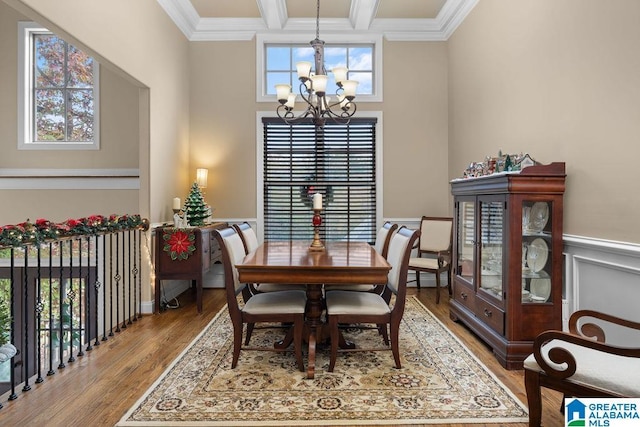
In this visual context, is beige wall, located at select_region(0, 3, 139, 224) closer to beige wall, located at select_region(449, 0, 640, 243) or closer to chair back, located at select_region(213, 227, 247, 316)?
chair back, located at select_region(213, 227, 247, 316)

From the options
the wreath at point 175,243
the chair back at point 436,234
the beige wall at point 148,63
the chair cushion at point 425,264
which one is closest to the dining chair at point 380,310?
the chair cushion at point 425,264

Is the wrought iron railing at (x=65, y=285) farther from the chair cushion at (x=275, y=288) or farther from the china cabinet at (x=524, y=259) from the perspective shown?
the china cabinet at (x=524, y=259)

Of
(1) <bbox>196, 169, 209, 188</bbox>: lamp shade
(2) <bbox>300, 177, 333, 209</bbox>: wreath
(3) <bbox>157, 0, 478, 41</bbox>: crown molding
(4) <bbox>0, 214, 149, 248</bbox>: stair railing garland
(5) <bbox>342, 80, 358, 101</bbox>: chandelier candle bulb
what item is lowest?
(4) <bbox>0, 214, 149, 248</bbox>: stair railing garland

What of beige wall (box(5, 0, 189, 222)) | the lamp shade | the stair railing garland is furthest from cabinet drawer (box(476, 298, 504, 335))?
the lamp shade

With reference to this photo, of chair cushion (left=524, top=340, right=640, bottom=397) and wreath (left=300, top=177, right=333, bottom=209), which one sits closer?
chair cushion (left=524, top=340, right=640, bottom=397)

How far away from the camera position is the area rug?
195 centimetres

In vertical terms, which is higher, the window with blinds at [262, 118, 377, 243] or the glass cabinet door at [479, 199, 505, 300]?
the window with blinds at [262, 118, 377, 243]

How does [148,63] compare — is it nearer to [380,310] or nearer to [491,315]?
[380,310]

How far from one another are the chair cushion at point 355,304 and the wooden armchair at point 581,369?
96 cm

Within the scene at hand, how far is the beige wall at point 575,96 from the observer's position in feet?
6.88

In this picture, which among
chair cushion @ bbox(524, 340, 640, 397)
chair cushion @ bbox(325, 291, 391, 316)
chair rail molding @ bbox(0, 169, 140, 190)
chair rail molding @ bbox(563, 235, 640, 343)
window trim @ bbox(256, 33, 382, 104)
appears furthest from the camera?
window trim @ bbox(256, 33, 382, 104)

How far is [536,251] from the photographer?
2627 mm

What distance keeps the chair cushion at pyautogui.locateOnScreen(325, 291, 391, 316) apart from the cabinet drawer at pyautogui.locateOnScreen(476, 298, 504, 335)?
85cm

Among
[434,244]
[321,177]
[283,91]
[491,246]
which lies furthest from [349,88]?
[434,244]
